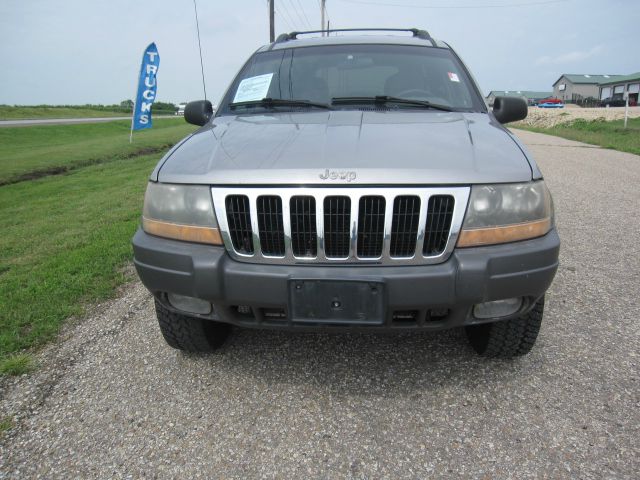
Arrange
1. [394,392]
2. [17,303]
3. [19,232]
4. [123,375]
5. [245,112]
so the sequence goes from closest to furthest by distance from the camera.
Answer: [394,392], [123,375], [245,112], [17,303], [19,232]

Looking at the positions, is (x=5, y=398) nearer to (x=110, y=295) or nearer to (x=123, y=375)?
(x=123, y=375)

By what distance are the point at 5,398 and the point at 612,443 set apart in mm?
2747

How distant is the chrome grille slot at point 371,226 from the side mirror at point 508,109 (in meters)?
1.66

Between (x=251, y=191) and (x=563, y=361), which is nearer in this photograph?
(x=251, y=191)

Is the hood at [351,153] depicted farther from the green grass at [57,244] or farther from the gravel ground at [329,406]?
the green grass at [57,244]

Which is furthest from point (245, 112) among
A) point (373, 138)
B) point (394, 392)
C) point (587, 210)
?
point (587, 210)

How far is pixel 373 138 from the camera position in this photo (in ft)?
7.19

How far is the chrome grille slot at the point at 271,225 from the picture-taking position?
6.40ft

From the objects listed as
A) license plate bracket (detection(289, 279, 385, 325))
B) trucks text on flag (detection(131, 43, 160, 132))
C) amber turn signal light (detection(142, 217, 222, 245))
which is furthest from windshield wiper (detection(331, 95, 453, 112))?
trucks text on flag (detection(131, 43, 160, 132))

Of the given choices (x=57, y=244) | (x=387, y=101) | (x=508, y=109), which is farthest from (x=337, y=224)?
(x=57, y=244)

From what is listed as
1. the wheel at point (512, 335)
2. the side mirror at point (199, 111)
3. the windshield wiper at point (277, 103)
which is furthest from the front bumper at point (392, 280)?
the side mirror at point (199, 111)

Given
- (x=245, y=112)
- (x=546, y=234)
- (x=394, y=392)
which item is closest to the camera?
(x=546, y=234)

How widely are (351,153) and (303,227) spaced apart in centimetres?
39

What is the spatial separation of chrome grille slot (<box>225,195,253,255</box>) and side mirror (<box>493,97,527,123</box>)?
6.54 feet
